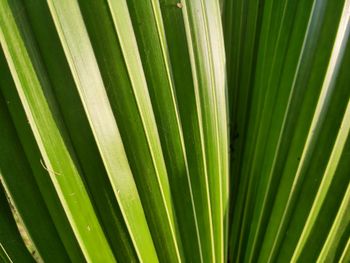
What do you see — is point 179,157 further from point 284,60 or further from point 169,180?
point 284,60

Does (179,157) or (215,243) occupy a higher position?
(179,157)

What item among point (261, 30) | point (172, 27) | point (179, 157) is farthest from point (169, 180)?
point (261, 30)

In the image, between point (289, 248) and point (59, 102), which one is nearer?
point (59, 102)

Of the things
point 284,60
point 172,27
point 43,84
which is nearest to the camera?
point 43,84

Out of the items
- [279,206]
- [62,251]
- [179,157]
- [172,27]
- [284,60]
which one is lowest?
[279,206]

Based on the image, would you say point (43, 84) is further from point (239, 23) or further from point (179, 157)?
point (239, 23)

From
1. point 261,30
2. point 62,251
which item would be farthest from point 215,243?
point 261,30

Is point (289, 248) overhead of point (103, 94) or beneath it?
beneath

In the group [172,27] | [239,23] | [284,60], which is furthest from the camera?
[239,23]

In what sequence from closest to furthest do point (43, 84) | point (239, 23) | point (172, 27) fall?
point (43, 84), point (172, 27), point (239, 23)
